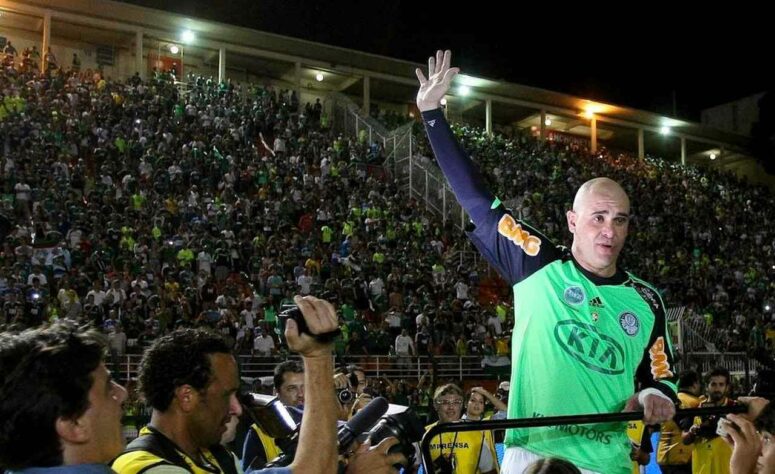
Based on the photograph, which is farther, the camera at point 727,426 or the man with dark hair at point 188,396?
the camera at point 727,426

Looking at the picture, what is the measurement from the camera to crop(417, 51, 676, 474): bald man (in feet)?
11.5

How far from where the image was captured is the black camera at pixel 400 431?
2.40 m

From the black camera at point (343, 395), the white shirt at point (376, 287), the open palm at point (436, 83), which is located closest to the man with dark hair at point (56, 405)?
the open palm at point (436, 83)

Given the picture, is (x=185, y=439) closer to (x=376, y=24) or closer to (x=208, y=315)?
(x=208, y=315)

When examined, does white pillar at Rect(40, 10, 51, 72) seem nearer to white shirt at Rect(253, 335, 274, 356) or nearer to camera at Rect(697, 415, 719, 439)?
white shirt at Rect(253, 335, 274, 356)

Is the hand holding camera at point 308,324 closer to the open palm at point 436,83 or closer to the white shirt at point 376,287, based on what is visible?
the open palm at point 436,83

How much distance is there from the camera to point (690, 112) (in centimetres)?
5031

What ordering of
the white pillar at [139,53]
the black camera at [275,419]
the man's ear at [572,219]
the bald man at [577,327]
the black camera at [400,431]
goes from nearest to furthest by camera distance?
the black camera at [400,431] → the black camera at [275,419] → the bald man at [577,327] → the man's ear at [572,219] → the white pillar at [139,53]

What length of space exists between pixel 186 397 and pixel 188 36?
30302 millimetres

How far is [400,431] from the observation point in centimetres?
240

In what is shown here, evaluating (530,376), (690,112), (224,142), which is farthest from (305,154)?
(690,112)

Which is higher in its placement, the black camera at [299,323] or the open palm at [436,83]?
the open palm at [436,83]

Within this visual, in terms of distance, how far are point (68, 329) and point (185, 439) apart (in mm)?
760

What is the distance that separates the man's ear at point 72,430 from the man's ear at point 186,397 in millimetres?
726
